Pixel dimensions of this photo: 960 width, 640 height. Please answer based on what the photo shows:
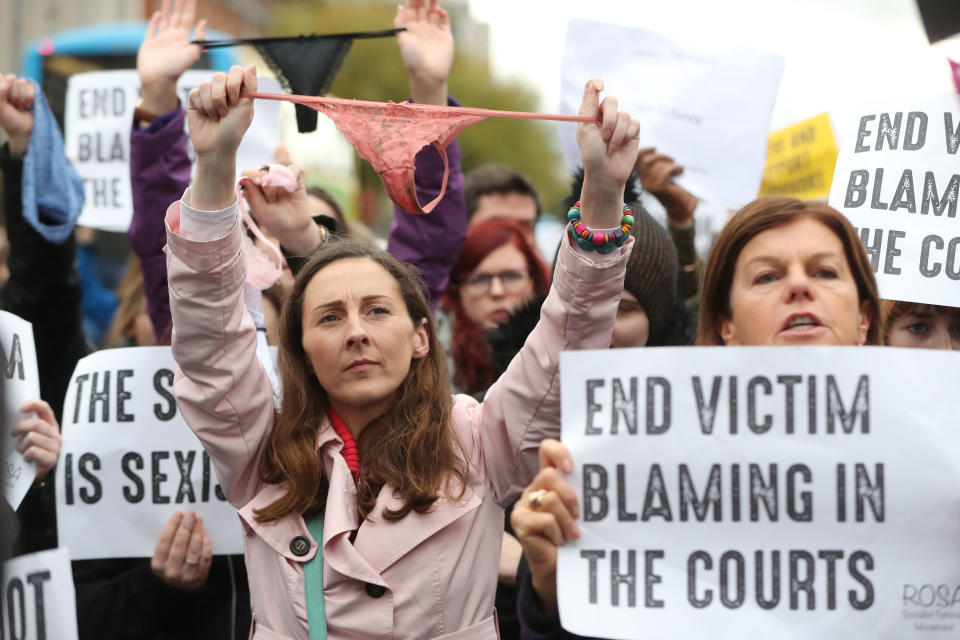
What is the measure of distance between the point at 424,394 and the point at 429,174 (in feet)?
3.82

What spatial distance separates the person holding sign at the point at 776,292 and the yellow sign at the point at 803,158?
2.28 m

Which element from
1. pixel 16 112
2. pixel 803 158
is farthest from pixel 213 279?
pixel 803 158

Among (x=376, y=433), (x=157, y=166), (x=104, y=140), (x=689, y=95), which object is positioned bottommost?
(x=376, y=433)

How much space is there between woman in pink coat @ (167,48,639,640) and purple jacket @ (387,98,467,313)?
1.03 metres

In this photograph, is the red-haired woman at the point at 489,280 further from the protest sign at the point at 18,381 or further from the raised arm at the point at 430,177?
the protest sign at the point at 18,381

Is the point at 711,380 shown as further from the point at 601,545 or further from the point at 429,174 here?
the point at 429,174

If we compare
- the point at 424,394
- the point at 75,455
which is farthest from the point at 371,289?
the point at 75,455

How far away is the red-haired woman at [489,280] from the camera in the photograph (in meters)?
4.83

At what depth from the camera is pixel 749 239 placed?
302 cm

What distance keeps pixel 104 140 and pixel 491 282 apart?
1.79 m

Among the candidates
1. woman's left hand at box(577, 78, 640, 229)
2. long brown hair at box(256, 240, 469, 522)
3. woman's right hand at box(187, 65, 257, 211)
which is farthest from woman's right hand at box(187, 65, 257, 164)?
woman's left hand at box(577, 78, 640, 229)

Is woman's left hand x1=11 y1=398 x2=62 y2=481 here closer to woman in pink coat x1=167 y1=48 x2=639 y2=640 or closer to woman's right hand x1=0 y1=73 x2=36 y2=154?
woman in pink coat x1=167 y1=48 x2=639 y2=640

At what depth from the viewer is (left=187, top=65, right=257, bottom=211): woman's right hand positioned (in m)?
2.79

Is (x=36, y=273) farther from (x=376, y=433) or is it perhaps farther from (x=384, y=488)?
(x=384, y=488)
